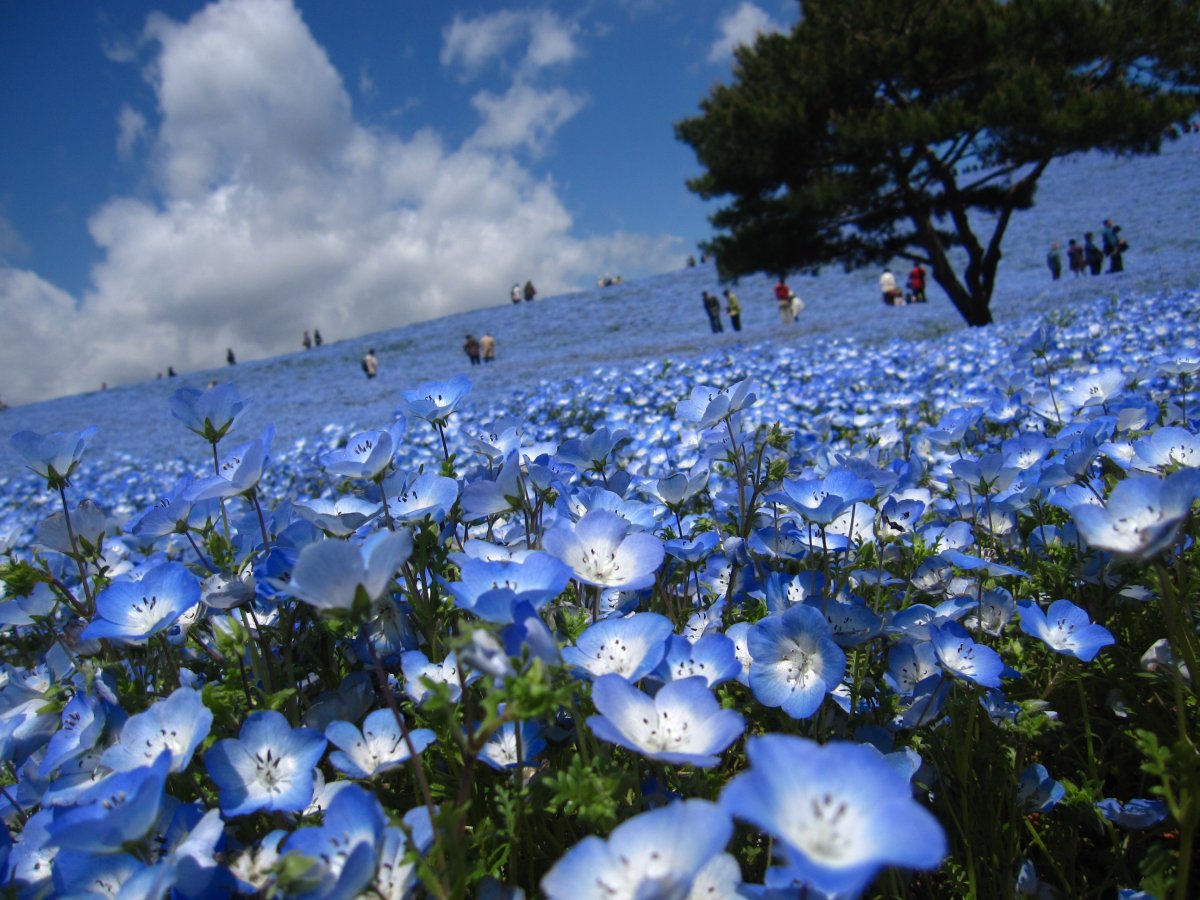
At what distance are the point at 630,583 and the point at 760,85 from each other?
17.2 meters

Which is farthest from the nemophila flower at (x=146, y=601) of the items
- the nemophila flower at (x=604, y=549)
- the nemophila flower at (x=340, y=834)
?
the nemophila flower at (x=604, y=549)

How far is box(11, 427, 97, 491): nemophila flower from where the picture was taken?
1.40 meters

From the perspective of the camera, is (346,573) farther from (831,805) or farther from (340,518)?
(831,805)

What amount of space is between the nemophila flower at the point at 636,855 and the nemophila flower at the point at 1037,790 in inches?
36.4

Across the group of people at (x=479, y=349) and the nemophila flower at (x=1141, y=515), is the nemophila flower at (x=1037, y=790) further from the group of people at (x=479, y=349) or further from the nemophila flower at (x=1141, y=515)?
the group of people at (x=479, y=349)

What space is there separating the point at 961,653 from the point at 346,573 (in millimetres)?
1011

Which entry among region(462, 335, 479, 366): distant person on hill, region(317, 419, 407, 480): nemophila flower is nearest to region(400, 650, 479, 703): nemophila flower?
region(317, 419, 407, 480): nemophila flower

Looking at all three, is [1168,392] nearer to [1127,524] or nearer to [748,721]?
[1127,524]

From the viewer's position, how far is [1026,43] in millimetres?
13078

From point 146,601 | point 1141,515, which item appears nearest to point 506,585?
point 146,601

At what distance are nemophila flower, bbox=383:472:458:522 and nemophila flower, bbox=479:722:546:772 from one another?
1.31ft

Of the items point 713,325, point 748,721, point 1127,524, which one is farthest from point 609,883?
point 713,325

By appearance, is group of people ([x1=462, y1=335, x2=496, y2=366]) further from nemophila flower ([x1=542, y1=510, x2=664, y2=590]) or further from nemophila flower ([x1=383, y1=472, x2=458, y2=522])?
nemophila flower ([x1=542, y1=510, x2=664, y2=590])

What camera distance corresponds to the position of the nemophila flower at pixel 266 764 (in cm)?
96
